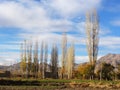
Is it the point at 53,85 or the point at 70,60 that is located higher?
the point at 70,60

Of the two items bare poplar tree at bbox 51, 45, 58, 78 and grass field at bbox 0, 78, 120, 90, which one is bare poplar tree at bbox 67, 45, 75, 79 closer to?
bare poplar tree at bbox 51, 45, 58, 78

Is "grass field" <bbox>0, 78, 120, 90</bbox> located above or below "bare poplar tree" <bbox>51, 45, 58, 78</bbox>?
below

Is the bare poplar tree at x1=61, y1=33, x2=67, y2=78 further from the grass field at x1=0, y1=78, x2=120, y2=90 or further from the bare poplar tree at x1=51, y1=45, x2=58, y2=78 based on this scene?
the grass field at x1=0, y1=78, x2=120, y2=90

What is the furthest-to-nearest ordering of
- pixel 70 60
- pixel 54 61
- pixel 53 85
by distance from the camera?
pixel 54 61, pixel 70 60, pixel 53 85

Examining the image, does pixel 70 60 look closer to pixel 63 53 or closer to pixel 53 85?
pixel 63 53

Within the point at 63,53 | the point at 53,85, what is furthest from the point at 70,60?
the point at 53,85

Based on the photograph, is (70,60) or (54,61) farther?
(54,61)

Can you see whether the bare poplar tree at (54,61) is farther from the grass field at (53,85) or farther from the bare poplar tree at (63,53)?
the grass field at (53,85)

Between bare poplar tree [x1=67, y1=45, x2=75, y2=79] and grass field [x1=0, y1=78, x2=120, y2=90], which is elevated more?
bare poplar tree [x1=67, y1=45, x2=75, y2=79]

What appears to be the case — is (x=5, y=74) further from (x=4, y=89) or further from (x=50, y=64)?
(x=4, y=89)

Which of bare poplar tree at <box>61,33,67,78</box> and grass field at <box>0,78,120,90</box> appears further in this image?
bare poplar tree at <box>61,33,67,78</box>

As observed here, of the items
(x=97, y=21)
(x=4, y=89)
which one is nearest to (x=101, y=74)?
(x=97, y=21)

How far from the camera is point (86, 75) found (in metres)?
65.9

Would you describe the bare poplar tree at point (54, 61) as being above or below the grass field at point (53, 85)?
above
